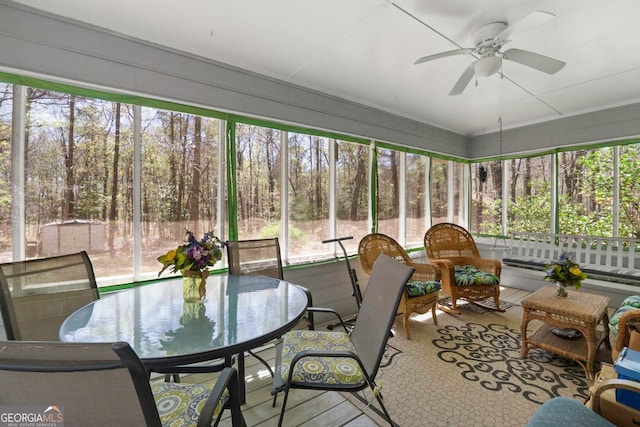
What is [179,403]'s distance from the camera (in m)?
1.26

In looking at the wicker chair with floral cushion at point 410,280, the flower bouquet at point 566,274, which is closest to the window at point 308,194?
the wicker chair with floral cushion at point 410,280

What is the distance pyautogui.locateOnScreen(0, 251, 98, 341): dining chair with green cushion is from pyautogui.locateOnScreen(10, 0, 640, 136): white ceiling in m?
1.76

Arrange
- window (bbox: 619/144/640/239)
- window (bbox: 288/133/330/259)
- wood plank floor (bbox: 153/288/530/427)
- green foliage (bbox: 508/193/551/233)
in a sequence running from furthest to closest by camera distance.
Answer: green foliage (bbox: 508/193/551/233)
window (bbox: 619/144/640/239)
window (bbox: 288/133/330/259)
wood plank floor (bbox: 153/288/530/427)

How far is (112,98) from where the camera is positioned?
7.46ft

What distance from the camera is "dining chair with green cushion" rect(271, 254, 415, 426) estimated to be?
1456 millimetres

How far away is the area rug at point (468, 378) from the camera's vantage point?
192 centimetres

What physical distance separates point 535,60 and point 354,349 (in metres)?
2.43

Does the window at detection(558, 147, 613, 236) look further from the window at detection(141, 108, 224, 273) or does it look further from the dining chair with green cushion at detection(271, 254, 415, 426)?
the window at detection(141, 108, 224, 273)

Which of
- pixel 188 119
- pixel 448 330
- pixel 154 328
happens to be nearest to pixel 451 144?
pixel 448 330

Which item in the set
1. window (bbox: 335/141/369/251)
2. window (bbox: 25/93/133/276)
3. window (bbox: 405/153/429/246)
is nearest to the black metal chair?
window (bbox: 25/93/133/276)

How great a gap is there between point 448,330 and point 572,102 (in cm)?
342

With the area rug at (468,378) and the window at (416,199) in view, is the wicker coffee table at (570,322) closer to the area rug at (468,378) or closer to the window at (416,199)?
the area rug at (468,378)

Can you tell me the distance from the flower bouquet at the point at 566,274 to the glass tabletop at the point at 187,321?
2.50 meters

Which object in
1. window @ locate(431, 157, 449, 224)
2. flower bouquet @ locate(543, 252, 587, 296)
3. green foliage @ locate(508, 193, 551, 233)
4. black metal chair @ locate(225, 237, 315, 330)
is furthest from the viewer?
window @ locate(431, 157, 449, 224)
